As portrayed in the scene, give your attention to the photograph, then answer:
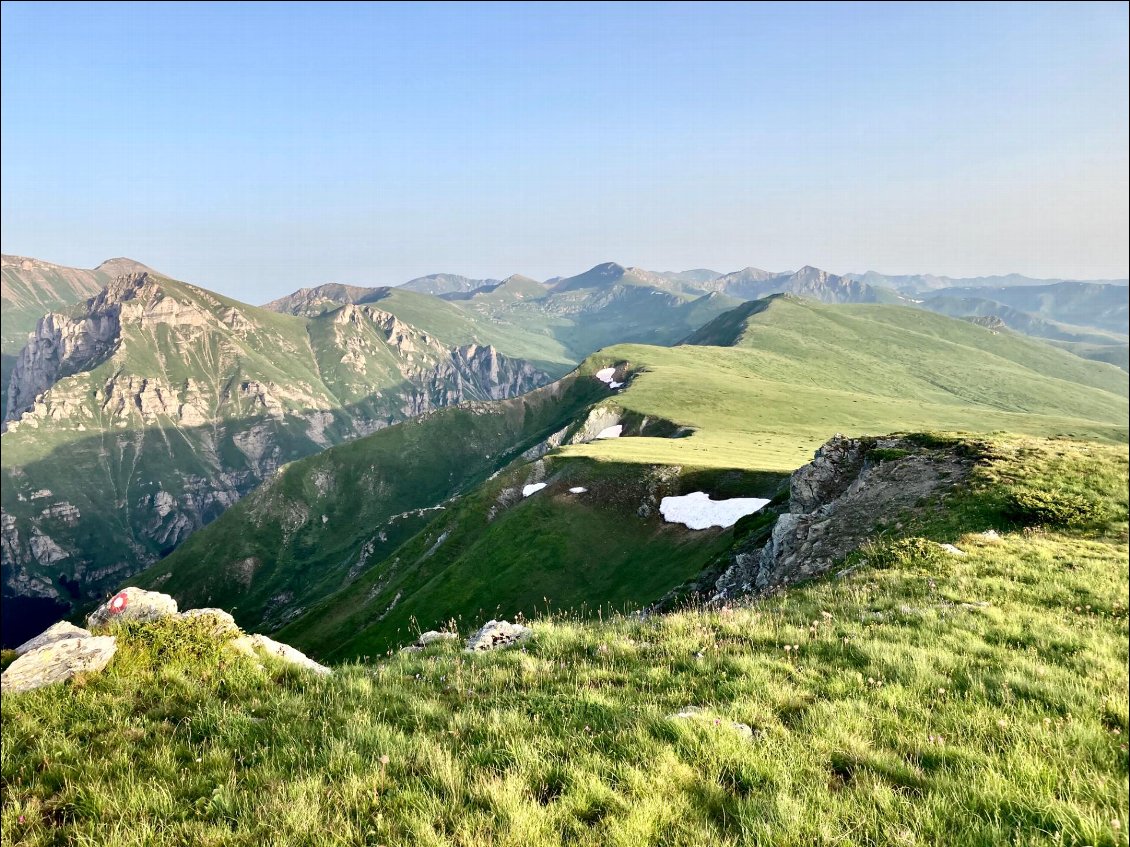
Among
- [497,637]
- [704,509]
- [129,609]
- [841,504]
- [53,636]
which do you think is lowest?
[704,509]

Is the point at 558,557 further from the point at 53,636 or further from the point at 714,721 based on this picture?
the point at 714,721

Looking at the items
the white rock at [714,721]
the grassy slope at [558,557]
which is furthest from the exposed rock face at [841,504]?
the white rock at [714,721]

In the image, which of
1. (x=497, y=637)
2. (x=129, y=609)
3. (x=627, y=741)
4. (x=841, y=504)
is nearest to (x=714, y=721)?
(x=627, y=741)

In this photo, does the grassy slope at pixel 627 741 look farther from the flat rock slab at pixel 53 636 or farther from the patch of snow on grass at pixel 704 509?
the patch of snow on grass at pixel 704 509

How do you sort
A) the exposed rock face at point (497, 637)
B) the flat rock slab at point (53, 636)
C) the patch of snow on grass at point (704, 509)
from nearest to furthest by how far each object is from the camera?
1. the flat rock slab at point (53, 636)
2. the exposed rock face at point (497, 637)
3. the patch of snow on grass at point (704, 509)

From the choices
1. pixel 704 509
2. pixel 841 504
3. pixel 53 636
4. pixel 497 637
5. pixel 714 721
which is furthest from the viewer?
pixel 704 509

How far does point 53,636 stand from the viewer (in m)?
11.2

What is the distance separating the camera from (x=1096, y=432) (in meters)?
158

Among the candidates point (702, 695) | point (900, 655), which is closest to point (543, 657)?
point (702, 695)

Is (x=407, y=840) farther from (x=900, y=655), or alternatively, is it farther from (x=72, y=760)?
(x=900, y=655)

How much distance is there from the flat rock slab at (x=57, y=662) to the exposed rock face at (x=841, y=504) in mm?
20993

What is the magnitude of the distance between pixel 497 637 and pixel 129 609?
8.96 meters

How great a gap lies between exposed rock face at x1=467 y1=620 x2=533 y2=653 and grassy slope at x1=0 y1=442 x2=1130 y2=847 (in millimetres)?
889

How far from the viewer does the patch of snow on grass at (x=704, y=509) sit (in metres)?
56.3
